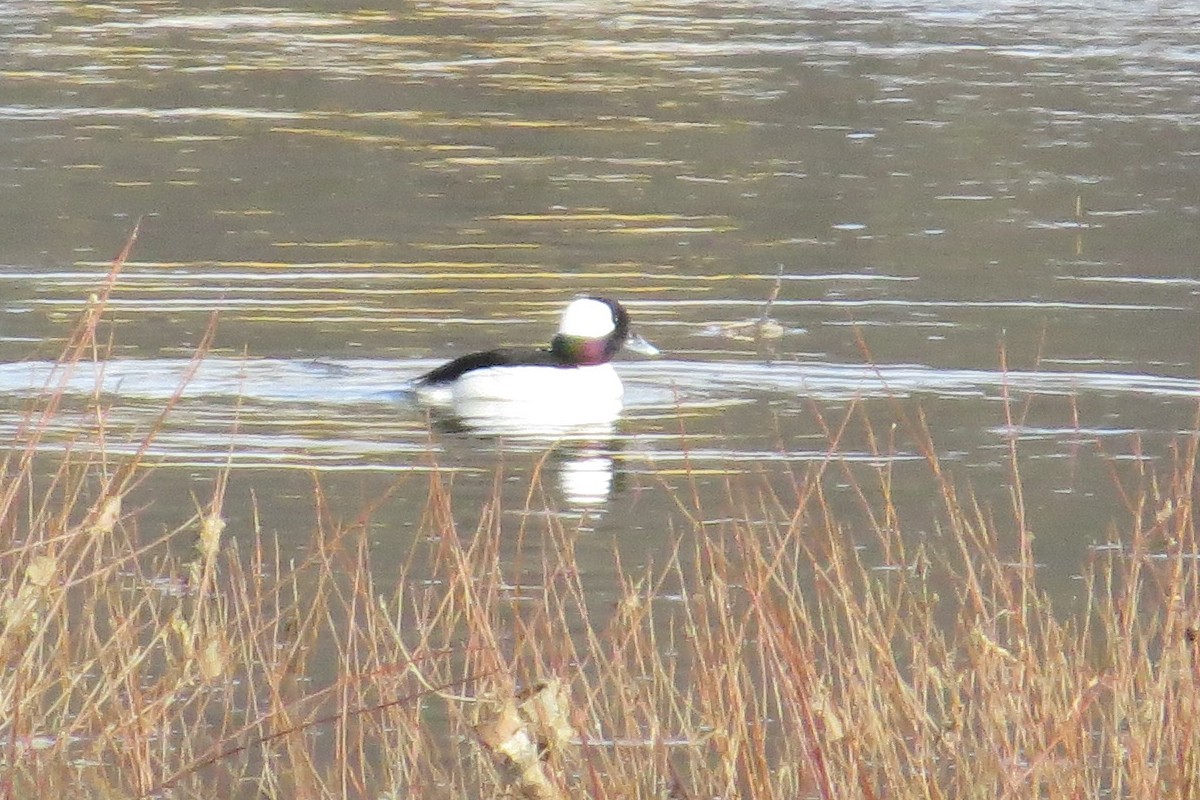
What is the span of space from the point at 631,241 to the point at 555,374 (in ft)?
17.4

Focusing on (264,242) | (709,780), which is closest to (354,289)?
(264,242)

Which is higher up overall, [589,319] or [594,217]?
[589,319]

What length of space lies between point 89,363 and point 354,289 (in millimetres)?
3114

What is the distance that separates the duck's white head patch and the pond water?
0.47 meters

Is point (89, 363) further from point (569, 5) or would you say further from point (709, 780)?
point (569, 5)

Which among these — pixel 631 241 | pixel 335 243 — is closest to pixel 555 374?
pixel 631 241

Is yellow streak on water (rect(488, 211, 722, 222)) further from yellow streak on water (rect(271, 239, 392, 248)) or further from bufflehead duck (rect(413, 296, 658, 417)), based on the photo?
bufflehead duck (rect(413, 296, 658, 417))

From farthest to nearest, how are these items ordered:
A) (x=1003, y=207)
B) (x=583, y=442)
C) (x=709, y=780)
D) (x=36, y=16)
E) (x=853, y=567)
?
(x=36, y=16) → (x=1003, y=207) → (x=583, y=442) → (x=853, y=567) → (x=709, y=780)

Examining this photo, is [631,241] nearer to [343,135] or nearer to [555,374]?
[555,374]

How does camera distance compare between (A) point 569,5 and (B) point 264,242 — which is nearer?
(B) point 264,242

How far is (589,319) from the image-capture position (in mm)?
15500

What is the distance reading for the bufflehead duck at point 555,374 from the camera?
14539 mm

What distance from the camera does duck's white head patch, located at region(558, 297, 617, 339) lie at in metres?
15.4

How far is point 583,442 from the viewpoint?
14.3 m
